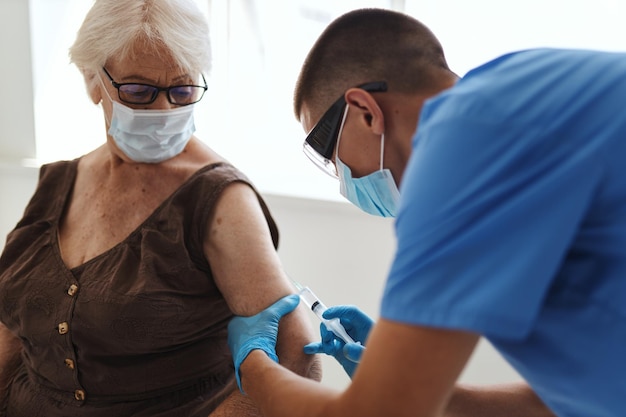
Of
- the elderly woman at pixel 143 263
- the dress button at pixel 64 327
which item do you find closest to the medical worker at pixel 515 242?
the elderly woman at pixel 143 263

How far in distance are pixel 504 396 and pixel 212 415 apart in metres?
0.62

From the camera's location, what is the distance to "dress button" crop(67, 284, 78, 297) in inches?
59.7

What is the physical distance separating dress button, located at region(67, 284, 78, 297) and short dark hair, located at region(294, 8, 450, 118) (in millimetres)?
704

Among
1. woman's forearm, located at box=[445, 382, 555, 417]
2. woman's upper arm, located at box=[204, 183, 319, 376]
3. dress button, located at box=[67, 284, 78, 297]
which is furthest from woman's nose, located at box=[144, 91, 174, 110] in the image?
woman's forearm, located at box=[445, 382, 555, 417]

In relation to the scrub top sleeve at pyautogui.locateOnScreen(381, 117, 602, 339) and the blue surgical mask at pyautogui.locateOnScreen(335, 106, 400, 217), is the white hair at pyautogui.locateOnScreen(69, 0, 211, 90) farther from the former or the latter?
the scrub top sleeve at pyautogui.locateOnScreen(381, 117, 602, 339)

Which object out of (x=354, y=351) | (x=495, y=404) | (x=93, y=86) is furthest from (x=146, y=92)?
(x=495, y=404)


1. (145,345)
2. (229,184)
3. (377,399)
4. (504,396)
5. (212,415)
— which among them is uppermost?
(377,399)

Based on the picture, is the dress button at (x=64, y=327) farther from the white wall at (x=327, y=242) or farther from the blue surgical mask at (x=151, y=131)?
the white wall at (x=327, y=242)

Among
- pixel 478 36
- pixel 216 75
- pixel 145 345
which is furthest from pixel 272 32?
pixel 145 345

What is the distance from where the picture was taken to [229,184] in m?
1.55

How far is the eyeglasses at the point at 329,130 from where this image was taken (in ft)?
3.59

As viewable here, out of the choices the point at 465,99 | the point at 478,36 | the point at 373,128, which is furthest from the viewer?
the point at 478,36

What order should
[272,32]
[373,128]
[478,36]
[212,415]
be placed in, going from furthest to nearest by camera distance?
[272,32]
[478,36]
[212,415]
[373,128]

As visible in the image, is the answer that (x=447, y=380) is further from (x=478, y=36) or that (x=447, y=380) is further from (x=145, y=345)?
(x=478, y=36)
